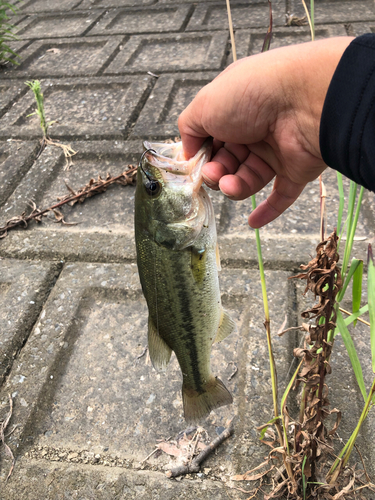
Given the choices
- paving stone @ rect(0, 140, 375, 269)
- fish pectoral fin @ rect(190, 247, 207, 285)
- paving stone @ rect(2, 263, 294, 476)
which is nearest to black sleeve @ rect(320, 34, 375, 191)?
fish pectoral fin @ rect(190, 247, 207, 285)

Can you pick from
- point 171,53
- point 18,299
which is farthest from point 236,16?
point 18,299

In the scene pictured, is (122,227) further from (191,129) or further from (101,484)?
(101,484)

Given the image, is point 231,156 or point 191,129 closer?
point 191,129

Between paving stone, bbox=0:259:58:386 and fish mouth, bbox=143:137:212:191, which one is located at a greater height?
fish mouth, bbox=143:137:212:191

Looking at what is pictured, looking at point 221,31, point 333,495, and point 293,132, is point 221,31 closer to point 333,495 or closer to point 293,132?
point 293,132

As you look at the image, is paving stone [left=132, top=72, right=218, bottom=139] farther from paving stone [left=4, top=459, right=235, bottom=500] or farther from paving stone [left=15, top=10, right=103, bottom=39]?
paving stone [left=4, top=459, right=235, bottom=500]
